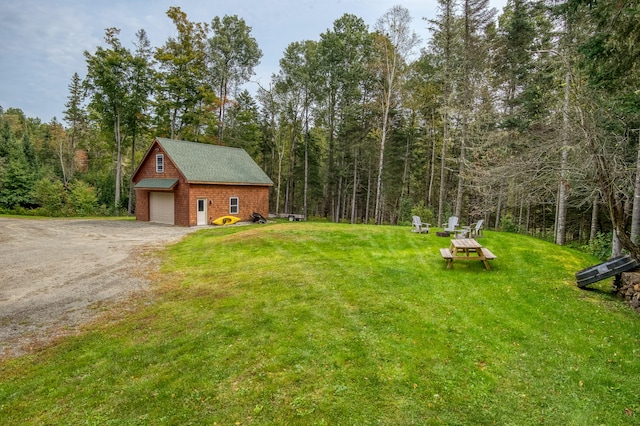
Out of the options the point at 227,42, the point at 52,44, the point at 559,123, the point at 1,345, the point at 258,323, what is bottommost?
the point at 1,345

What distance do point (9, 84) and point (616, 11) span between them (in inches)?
1725

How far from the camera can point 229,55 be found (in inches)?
1124

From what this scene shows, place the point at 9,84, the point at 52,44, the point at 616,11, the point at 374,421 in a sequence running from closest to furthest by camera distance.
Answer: the point at 374,421 < the point at 616,11 < the point at 52,44 < the point at 9,84

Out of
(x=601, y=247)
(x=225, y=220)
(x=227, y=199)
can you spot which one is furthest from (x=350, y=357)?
(x=227, y=199)

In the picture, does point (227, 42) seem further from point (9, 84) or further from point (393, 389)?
point (393, 389)

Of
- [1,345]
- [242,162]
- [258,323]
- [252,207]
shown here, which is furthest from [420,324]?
[242,162]

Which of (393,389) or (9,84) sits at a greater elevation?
(9,84)

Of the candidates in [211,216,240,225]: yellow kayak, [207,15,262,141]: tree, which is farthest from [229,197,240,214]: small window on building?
[207,15,262,141]: tree

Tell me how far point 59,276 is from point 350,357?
8.50m

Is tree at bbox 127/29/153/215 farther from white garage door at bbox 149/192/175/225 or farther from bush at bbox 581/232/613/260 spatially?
bush at bbox 581/232/613/260

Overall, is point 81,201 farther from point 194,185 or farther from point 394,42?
point 394,42

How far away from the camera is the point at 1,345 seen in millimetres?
4863

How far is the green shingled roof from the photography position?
19.9 m

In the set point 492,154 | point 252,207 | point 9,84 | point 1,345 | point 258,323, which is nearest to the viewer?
point 1,345
